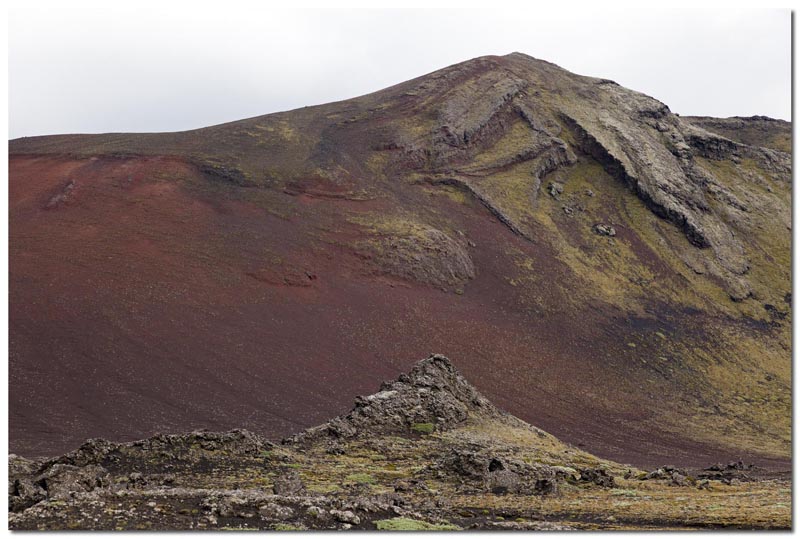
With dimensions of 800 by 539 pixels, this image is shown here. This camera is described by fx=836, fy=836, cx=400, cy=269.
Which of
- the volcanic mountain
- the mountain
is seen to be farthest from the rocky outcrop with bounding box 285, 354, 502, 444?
the volcanic mountain

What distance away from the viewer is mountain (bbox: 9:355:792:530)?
13914mm

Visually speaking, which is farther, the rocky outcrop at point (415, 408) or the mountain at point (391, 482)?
the rocky outcrop at point (415, 408)

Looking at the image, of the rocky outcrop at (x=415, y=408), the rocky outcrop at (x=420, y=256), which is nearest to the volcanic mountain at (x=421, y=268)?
the rocky outcrop at (x=420, y=256)

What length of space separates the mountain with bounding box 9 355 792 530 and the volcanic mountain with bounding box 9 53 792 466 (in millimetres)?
8828

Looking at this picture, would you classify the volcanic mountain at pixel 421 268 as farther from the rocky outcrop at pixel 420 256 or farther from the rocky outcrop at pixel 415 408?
the rocky outcrop at pixel 415 408

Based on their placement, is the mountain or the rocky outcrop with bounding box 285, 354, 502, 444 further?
the rocky outcrop with bounding box 285, 354, 502, 444

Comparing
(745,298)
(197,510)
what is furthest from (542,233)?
(197,510)

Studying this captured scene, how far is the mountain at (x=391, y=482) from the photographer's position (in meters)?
13.9

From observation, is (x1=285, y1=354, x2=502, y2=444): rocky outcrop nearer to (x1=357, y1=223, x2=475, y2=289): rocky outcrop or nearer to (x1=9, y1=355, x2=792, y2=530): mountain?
(x1=9, y1=355, x2=792, y2=530): mountain

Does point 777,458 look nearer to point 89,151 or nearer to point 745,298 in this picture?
point 745,298

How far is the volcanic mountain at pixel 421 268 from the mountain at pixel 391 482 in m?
8.83

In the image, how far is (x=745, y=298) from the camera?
200 ft

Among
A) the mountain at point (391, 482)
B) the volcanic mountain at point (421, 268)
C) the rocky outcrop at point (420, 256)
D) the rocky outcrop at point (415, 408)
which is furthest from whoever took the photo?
the rocky outcrop at point (420, 256)

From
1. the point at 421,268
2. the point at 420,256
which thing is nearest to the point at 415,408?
the point at 421,268
